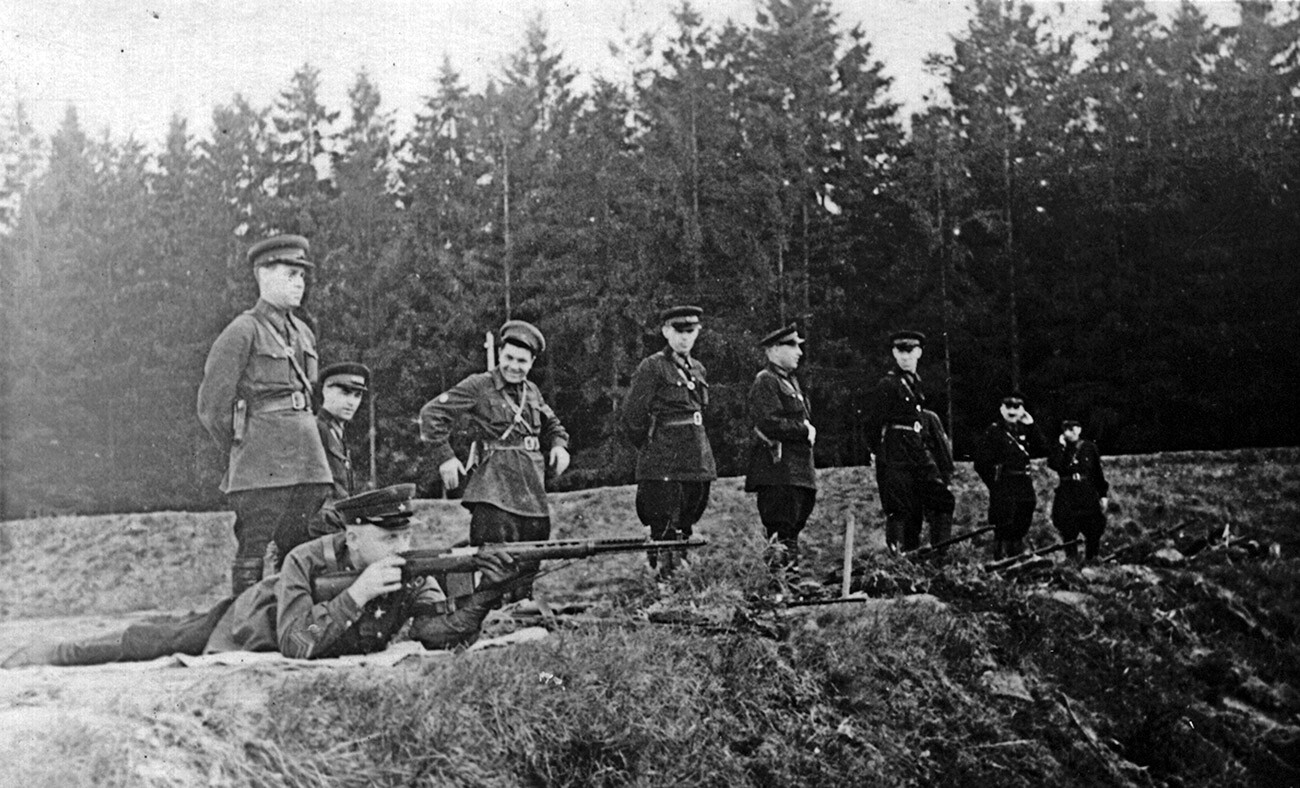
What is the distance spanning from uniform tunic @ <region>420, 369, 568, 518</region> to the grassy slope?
77 centimetres

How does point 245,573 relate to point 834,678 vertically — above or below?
above

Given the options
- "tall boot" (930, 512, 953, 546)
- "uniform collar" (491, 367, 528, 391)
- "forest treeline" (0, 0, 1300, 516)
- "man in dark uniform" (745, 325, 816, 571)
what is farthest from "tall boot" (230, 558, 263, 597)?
"tall boot" (930, 512, 953, 546)

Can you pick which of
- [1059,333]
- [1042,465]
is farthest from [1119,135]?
[1042,465]

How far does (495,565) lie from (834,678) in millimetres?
1846

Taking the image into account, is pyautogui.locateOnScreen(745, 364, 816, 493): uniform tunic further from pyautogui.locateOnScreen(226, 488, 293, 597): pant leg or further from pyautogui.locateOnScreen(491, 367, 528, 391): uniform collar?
pyautogui.locateOnScreen(226, 488, 293, 597): pant leg

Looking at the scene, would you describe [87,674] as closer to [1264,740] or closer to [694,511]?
[694,511]

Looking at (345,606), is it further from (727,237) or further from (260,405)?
(727,237)

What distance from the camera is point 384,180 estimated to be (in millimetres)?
8141

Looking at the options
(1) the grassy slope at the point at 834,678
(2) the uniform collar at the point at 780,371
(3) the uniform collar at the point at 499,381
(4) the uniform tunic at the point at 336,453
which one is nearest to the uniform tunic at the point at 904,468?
(1) the grassy slope at the point at 834,678

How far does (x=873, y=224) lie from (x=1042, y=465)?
2.18m

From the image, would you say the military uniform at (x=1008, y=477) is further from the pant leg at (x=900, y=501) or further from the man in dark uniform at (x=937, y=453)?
the pant leg at (x=900, y=501)

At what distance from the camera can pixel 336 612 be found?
4.97 metres

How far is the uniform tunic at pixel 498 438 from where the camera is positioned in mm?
6148

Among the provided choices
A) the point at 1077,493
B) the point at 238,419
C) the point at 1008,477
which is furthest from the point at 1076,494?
the point at 238,419
